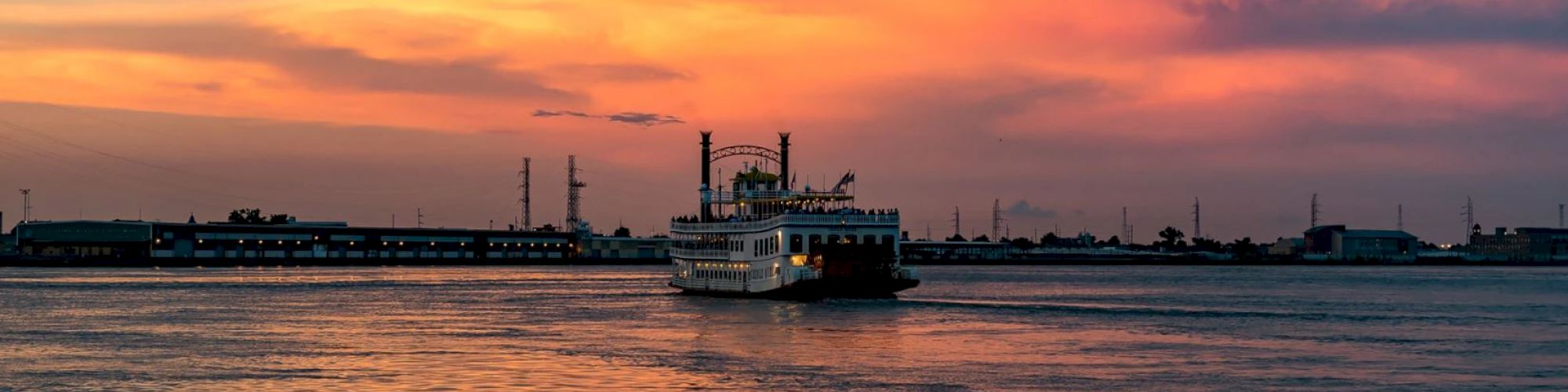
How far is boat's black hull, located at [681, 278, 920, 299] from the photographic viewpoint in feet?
300

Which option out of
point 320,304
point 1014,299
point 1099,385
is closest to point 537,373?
point 1099,385

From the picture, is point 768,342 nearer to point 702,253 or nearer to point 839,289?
point 839,289

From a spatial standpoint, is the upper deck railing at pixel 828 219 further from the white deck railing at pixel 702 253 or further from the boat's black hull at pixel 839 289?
the white deck railing at pixel 702 253

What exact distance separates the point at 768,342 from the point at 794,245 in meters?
25.5

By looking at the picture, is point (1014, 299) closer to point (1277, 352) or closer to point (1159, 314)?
point (1159, 314)

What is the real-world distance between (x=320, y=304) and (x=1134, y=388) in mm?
69479

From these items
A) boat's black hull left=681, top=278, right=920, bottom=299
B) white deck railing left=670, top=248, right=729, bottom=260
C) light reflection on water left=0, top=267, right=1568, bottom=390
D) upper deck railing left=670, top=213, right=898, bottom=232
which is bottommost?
light reflection on water left=0, top=267, right=1568, bottom=390

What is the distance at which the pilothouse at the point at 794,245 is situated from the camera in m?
92.6

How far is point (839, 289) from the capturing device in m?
91.4

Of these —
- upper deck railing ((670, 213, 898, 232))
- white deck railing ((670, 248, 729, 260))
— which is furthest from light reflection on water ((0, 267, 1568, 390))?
upper deck railing ((670, 213, 898, 232))

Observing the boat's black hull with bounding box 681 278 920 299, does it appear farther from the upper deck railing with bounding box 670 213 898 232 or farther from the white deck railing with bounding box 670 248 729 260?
the white deck railing with bounding box 670 248 729 260

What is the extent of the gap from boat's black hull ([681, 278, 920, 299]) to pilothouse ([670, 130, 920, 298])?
6 cm

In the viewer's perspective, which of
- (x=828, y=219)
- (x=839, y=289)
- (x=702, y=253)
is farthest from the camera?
A: (x=702, y=253)

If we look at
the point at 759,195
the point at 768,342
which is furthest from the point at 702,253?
the point at 768,342
